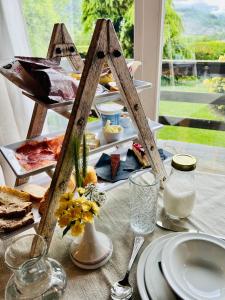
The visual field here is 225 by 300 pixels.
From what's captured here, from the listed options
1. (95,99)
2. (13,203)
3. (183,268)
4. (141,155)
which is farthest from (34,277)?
(141,155)

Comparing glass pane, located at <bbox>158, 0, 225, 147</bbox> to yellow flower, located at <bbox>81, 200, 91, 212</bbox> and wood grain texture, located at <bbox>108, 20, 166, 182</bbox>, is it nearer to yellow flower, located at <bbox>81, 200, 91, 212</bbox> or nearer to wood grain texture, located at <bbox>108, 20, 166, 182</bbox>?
wood grain texture, located at <bbox>108, 20, 166, 182</bbox>

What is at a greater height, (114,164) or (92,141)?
(92,141)

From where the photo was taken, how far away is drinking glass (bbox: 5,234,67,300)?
56 cm

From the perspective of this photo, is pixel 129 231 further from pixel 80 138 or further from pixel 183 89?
pixel 183 89

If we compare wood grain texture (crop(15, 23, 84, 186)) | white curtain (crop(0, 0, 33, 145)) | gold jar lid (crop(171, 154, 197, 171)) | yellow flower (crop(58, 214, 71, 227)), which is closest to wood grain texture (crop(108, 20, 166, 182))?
gold jar lid (crop(171, 154, 197, 171))

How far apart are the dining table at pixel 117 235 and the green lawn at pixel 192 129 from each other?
0.25 m

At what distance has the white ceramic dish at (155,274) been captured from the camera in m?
0.57

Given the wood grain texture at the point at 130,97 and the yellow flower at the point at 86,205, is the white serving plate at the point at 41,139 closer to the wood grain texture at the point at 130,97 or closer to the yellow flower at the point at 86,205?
the wood grain texture at the point at 130,97

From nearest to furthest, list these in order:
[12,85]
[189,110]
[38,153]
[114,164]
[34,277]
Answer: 1. [34,277]
2. [38,153]
3. [114,164]
4. [12,85]
5. [189,110]

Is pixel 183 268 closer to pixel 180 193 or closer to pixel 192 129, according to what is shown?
pixel 180 193

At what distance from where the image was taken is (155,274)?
61cm

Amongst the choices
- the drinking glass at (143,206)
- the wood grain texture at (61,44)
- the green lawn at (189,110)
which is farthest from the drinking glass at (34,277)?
the green lawn at (189,110)

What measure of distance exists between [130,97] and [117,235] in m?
0.40

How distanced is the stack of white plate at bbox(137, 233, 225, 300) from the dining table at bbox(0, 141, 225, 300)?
0.05 metres
